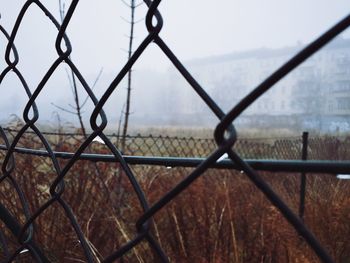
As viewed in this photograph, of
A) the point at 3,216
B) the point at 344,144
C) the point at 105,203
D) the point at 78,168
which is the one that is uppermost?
the point at 3,216

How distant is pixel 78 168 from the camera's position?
1769 mm

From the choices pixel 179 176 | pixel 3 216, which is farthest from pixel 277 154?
pixel 3 216

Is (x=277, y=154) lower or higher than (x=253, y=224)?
lower

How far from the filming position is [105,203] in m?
1.60

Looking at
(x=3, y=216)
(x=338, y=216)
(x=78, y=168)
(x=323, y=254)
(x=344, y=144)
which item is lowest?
(x=344, y=144)

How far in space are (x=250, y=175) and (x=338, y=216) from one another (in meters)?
1.60

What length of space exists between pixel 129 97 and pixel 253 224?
0.92 m

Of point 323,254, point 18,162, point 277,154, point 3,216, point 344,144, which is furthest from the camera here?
point 344,144

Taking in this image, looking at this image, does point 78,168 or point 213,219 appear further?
point 78,168

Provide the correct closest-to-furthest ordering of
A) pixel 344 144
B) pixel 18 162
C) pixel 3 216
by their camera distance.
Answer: pixel 3 216
pixel 18 162
pixel 344 144

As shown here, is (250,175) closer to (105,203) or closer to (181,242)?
(181,242)

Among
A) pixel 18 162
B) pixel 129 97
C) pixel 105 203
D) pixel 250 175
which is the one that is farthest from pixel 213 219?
pixel 250 175

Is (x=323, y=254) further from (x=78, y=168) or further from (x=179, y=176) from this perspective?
(x=179, y=176)

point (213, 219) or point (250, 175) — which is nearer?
point (250, 175)
